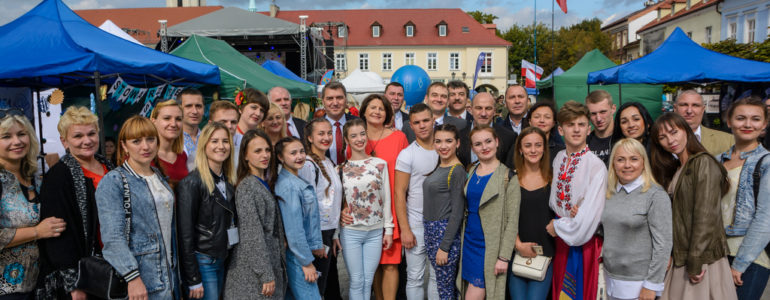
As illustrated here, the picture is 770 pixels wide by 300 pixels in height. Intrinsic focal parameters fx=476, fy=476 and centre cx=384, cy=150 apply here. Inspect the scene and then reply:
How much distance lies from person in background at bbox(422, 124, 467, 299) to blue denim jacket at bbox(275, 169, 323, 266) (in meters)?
0.83

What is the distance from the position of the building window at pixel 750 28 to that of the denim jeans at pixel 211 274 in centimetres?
3269

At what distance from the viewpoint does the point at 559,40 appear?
162 feet

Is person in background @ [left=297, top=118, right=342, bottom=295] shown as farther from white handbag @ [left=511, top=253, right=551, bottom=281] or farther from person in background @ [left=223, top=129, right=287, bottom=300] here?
white handbag @ [left=511, top=253, right=551, bottom=281]

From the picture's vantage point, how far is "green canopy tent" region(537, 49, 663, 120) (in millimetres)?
14258

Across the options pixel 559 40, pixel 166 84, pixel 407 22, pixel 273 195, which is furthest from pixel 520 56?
pixel 273 195

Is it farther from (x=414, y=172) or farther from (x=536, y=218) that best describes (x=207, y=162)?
(x=536, y=218)

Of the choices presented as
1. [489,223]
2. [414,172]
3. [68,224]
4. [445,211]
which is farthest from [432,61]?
[68,224]

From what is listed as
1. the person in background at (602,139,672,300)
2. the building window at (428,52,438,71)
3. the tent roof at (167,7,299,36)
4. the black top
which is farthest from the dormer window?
the person in background at (602,139,672,300)

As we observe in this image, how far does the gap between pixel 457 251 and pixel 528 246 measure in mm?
491

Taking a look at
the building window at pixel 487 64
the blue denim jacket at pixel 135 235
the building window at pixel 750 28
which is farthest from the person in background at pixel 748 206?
the building window at pixel 487 64

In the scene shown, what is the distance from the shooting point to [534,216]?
317 centimetres

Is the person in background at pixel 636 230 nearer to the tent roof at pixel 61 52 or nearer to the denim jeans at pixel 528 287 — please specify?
the denim jeans at pixel 528 287

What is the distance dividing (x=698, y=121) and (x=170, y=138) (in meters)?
4.36

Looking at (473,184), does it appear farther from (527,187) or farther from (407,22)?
(407,22)
